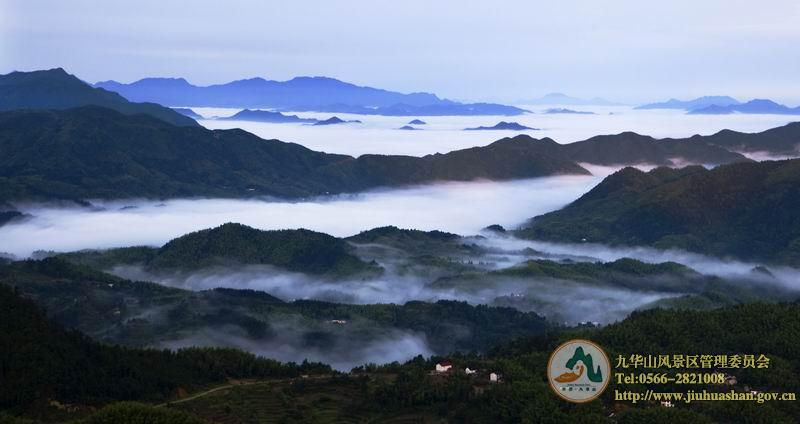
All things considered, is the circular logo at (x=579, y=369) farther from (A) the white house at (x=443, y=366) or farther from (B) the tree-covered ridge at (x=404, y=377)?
(A) the white house at (x=443, y=366)

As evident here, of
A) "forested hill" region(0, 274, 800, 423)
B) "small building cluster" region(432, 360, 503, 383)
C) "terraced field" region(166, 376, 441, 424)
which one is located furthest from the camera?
"small building cluster" region(432, 360, 503, 383)

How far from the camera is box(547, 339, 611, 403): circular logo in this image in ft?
248

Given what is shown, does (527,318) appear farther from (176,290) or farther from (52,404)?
(52,404)

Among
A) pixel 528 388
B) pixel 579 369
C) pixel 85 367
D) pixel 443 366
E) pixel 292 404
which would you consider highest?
pixel 579 369

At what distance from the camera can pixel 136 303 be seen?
584 feet

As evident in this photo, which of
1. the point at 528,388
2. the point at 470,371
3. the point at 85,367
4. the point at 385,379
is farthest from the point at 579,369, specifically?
the point at 85,367

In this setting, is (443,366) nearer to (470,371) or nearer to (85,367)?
(470,371)

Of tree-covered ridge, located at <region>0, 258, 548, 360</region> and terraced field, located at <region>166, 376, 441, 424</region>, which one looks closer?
terraced field, located at <region>166, 376, 441, 424</region>

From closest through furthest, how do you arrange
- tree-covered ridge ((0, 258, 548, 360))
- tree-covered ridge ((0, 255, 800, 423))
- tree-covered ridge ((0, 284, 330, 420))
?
tree-covered ridge ((0, 255, 800, 423)) < tree-covered ridge ((0, 284, 330, 420)) < tree-covered ridge ((0, 258, 548, 360))

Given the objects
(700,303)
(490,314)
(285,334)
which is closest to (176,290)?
(285,334)

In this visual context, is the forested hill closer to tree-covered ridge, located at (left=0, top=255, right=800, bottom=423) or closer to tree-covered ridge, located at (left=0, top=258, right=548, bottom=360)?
tree-covered ridge, located at (left=0, top=255, right=800, bottom=423)

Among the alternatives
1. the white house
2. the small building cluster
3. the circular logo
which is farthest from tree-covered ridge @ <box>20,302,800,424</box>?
the circular logo

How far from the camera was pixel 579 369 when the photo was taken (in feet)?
250

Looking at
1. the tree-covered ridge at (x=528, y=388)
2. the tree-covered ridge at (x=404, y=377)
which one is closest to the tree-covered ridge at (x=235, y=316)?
the tree-covered ridge at (x=404, y=377)
